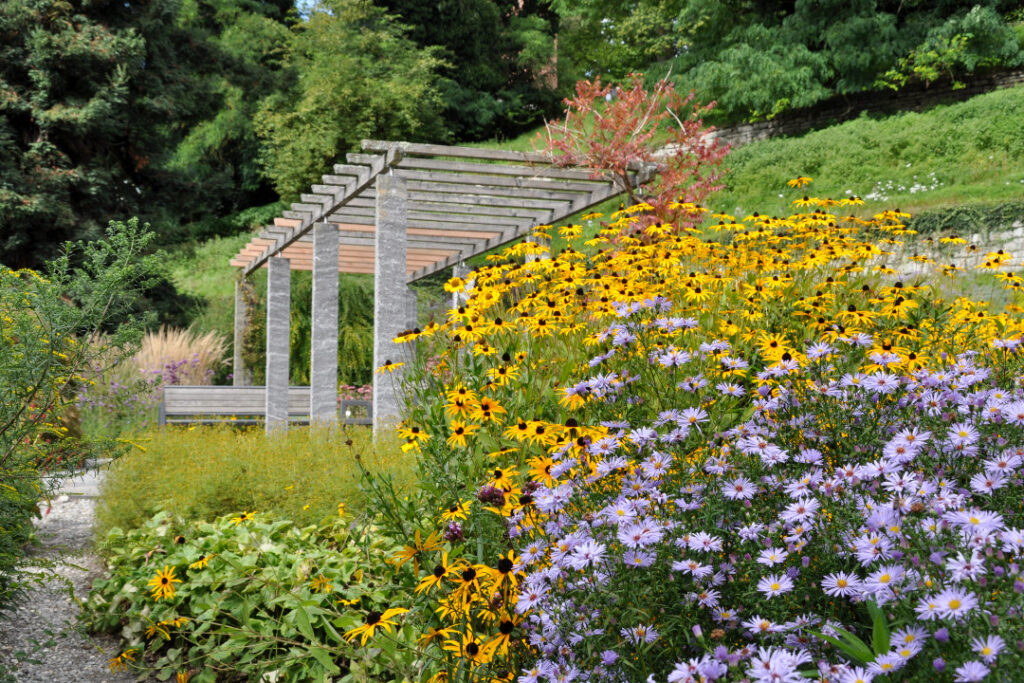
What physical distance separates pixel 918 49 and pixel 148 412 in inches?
671

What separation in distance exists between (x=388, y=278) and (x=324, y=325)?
1342 millimetres

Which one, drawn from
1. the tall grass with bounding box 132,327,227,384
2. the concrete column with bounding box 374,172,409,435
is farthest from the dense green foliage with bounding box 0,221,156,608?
the tall grass with bounding box 132,327,227,384

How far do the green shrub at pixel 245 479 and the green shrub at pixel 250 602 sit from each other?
30 centimetres

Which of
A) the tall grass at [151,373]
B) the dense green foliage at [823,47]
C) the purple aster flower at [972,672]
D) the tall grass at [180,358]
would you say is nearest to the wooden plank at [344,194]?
the tall grass at [151,373]

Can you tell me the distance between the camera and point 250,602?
11.5 feet

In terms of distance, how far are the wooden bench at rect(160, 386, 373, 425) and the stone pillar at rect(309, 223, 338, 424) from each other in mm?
2404

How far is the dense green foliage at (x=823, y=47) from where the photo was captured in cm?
1803

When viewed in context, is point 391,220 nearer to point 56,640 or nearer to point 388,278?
point 388,278

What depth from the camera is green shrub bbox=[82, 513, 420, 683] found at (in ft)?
10.3

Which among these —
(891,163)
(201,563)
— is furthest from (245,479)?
(891,163)

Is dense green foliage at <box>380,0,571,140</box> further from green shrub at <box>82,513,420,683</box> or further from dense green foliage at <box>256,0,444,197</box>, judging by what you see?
green shrub at <box>82,513,420,683</box>

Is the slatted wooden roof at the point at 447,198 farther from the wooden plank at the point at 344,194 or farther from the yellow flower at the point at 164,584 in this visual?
the yellow flower at the point at 164,584

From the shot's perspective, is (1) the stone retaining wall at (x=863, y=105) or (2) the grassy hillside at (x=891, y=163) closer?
(2) the grassy hillside at (x=891, y=163)

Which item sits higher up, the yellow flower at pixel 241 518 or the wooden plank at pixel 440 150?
the wooden plank at pixel 440 150
